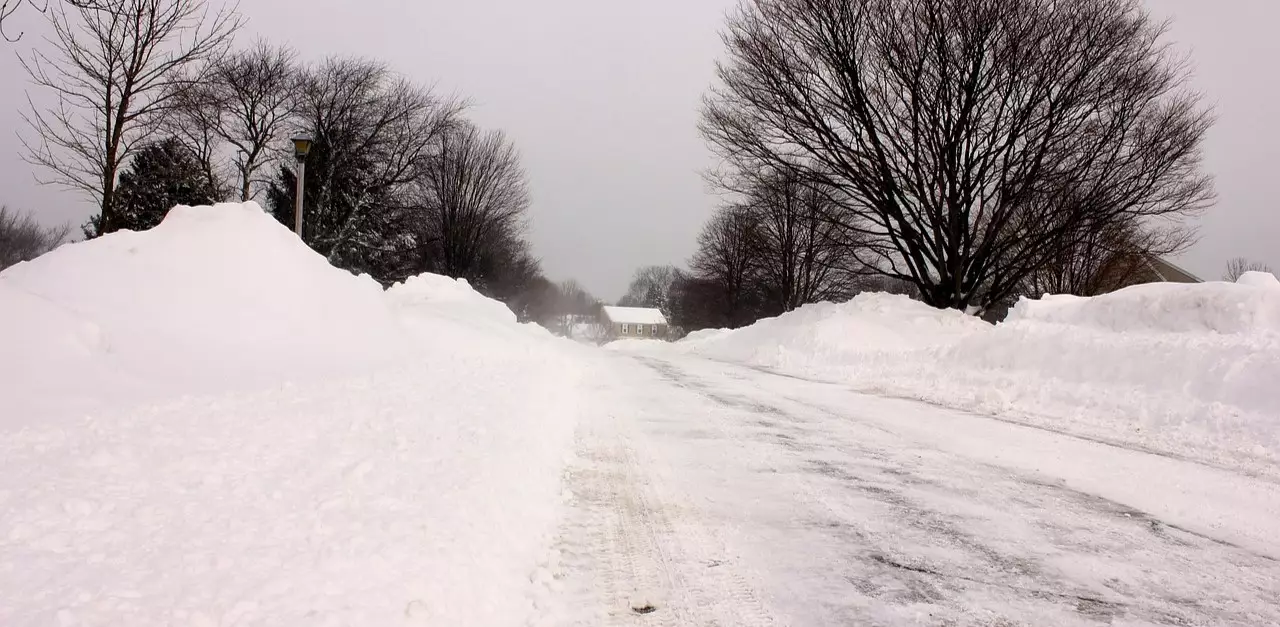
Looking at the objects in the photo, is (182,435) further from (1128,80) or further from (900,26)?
(1128,80)

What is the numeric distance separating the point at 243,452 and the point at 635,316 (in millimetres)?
93425

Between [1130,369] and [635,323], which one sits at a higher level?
[635,323]

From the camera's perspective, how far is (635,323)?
9575cm

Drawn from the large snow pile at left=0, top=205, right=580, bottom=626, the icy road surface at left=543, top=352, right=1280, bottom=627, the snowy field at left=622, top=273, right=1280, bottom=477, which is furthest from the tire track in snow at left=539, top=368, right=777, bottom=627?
the snowy field at left=622, top=273, right=1280, bottom=477

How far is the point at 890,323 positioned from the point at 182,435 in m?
17.3

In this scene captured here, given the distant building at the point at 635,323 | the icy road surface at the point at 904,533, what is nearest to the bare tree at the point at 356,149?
the icy road surface at the point at 904,533

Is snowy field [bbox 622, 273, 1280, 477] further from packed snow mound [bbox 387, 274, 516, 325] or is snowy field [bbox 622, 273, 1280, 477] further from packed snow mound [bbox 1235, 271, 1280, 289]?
packed snow mound [bbox 387, 274, 516, 325]

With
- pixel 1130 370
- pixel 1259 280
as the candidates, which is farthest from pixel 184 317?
pixel 1259 280

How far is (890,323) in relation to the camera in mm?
18344

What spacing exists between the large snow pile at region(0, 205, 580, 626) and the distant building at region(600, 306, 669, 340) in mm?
82408

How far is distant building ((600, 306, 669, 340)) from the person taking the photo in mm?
92544

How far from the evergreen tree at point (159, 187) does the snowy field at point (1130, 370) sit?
75.5ft

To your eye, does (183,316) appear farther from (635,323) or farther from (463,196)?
(635,323)

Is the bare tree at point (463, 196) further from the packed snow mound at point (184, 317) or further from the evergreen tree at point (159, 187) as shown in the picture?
the packed snow mound at point (184, 317)
